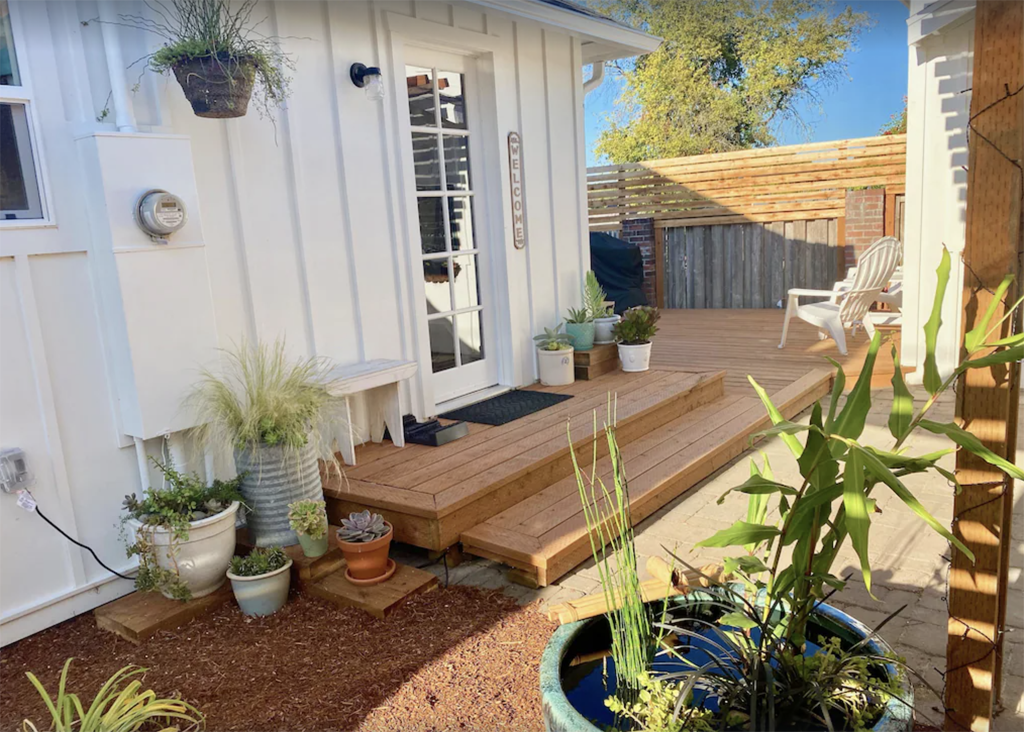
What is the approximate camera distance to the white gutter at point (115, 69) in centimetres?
288

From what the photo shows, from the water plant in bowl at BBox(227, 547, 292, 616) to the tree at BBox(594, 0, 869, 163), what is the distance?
18397 mm

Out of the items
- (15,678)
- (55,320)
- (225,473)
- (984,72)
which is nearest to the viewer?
(984,72)

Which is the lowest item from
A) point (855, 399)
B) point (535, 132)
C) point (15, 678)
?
point (15, 678)

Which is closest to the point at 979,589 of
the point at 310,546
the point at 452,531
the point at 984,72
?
the point at 984,72

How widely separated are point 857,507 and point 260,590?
7.32 ft

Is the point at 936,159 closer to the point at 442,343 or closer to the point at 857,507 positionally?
the point at 442,343

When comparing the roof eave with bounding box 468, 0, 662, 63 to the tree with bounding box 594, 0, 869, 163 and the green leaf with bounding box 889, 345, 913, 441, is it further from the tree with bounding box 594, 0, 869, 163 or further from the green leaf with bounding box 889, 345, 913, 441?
the tree with bounding box 594, 0, 869, 163

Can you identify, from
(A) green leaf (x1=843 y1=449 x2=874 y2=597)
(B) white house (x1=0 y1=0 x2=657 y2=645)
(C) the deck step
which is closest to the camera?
(A) green leaf (x1=843 y1=449 x2=874 y2=597)

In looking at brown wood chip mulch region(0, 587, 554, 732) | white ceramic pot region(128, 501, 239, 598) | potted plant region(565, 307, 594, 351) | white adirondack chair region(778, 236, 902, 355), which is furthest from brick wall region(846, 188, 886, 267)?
white ceramic pot region(128, 501, 239, 598)

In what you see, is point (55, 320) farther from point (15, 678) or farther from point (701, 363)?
point (701, 363)

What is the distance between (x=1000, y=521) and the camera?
177 cm

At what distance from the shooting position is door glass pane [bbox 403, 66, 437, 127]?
4.41 metres

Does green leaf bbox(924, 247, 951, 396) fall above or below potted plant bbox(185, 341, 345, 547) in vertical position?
above

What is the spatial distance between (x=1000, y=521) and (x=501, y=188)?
3604 mm
